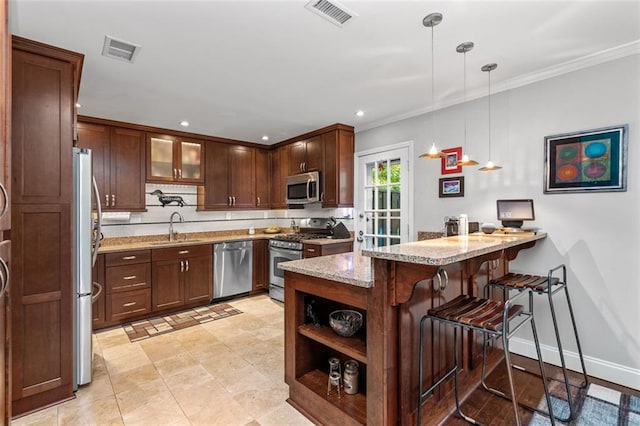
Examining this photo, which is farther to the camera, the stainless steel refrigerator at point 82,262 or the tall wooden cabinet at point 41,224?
the stainless steel refrigerator at point 82,262

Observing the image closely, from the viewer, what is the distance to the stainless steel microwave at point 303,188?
452cm

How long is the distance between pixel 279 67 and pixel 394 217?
224 cm

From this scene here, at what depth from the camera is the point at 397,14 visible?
192 cm

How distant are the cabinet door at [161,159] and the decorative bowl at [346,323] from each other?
345cm

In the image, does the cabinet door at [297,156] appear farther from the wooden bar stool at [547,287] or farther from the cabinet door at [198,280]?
the wooden bar stool at [547,287]

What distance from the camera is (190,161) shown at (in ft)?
15.2

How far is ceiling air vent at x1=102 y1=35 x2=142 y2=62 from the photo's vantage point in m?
2.19

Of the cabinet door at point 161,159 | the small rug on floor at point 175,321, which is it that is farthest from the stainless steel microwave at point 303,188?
the small rug on floor at point 175,321

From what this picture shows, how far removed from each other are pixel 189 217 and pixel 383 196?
2.94 m

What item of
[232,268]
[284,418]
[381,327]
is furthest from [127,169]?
[381,327]

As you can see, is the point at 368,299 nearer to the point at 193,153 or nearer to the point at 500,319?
the point at 500,319

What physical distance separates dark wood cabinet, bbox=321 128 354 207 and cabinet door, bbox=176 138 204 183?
6.05 ft

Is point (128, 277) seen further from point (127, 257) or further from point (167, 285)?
point (167, 285)

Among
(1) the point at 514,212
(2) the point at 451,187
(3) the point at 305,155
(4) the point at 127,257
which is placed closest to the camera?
(1) the point at 514,212
